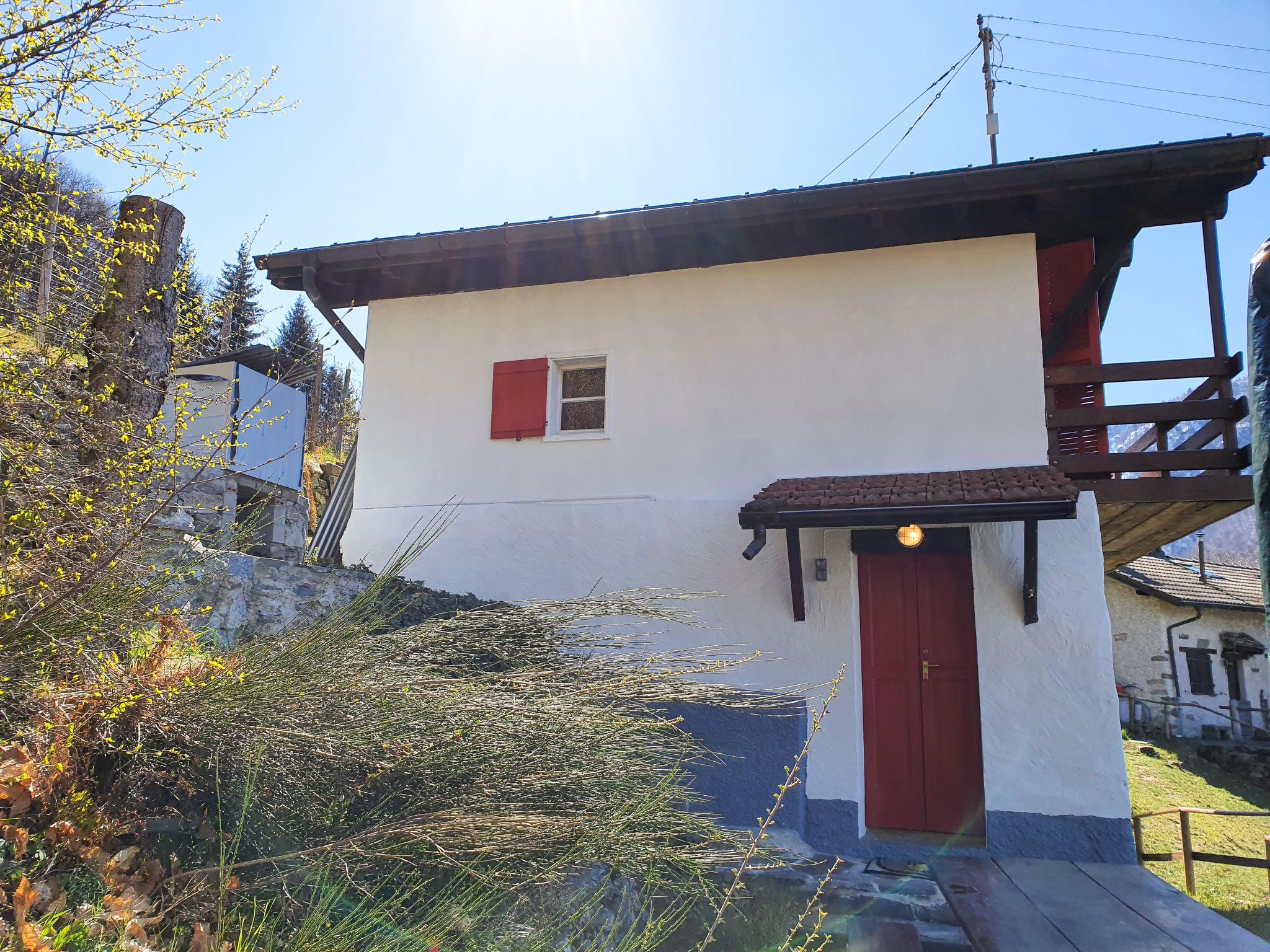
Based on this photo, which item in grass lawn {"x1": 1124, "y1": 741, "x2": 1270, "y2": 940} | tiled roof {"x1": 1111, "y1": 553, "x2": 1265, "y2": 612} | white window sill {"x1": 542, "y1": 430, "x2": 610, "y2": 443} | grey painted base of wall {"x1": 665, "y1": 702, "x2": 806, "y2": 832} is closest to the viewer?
grey painted base of wall {"x1": 665, "y1": 702, "x2": 806, "y2": 832}

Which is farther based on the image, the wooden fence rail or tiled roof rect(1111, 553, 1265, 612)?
tiled roof rect(1111, 553, 1265, 612)

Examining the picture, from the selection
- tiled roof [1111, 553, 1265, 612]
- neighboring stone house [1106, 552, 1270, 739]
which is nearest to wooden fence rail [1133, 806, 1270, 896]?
tiled roof [1111, 553, 1265, 612]

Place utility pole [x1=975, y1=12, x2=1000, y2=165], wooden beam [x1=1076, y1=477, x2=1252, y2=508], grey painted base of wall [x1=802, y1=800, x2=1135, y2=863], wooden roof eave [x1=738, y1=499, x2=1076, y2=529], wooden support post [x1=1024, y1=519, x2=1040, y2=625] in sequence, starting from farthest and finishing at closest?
utility pole [x1=975, y1=12, x2=1000, y2=165] → wooden beam [x1=1076, y1=477, x2=1252, y2=508] → wooden support post [x1=1024, y1=519, x2=1040, y2=625] → grey painted base of wall [x1=802, y1=800, x2=1135, y2=863] → wooden roof eave [x1=738, y1=499, x2=1076, y2=529]

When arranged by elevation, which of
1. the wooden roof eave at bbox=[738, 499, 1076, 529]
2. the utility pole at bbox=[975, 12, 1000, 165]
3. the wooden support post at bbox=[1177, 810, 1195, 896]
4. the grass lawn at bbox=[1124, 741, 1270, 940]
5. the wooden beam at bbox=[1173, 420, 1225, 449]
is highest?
the utility pole at bbox=[975, 12, 1000, 165]

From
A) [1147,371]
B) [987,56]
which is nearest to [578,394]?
[1147,371]

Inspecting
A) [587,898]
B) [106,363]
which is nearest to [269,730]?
[587,898]

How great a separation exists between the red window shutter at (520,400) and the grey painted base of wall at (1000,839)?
3.69 m

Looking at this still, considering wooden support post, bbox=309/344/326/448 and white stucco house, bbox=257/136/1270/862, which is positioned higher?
wooden support post, bbox=309/344/326/448

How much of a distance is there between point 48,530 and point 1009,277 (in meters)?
6.02

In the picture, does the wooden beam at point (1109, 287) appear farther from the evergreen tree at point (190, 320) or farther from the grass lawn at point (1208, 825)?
the evergreen tree at point (190, 320)

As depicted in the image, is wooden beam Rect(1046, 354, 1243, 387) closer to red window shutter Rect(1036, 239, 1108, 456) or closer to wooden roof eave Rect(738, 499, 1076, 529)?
red window shutter Rect(1036, 239, 1108, 456)

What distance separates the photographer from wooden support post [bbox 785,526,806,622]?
5.65 meters

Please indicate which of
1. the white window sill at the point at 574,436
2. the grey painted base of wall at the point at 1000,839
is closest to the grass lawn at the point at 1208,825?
the grey painted base of wall at the point at 1000,839

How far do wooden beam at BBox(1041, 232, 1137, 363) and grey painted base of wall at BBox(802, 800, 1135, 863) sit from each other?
319 centimetres
